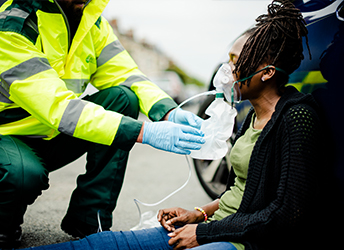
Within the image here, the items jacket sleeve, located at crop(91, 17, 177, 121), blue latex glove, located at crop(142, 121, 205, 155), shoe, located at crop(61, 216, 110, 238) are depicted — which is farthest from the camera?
jacket sleeve, located at crop(91, 17, 177, 121)

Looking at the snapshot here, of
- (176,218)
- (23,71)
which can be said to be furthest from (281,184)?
(23,71)

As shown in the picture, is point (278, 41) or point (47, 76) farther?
point (47, 76)

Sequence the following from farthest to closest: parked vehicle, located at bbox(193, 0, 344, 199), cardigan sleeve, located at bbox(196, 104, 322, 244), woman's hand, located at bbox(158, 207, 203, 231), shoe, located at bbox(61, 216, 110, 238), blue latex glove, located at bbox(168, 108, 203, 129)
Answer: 1. shoe, located at bbox(61, 216, 110, 238)
2. blue latex glove, located at bbox(168, 108, 203, 129)
3. woman's hand, located at bbox(158, 207, 203, 231)
4. parked vehicle, located at bbox(193, 0, 344, 199)
5. cardigan sleeve, located at bbox(196, 104, 322, 244)

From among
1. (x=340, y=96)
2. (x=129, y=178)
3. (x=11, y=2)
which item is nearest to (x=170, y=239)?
(x=340, y=96)

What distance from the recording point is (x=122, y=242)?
57.4 inches

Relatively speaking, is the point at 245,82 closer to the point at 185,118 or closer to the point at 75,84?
the point at 185,118

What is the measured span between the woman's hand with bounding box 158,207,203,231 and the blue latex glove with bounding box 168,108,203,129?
544 mm

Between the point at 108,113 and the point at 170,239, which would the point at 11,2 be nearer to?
the point at 108,113

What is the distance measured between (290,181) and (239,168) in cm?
32

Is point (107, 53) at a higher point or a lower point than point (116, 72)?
higher

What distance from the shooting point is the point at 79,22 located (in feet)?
6.42

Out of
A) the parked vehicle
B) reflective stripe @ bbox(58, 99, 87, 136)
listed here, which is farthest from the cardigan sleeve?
reflective stripe @ bbox(58, 99, 87, 136)

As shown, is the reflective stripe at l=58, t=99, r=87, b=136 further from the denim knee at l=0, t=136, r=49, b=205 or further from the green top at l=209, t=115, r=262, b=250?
the green top at l=209, t=115, r=262, b=250

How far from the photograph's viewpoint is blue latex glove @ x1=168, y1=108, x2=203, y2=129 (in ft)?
6.30
